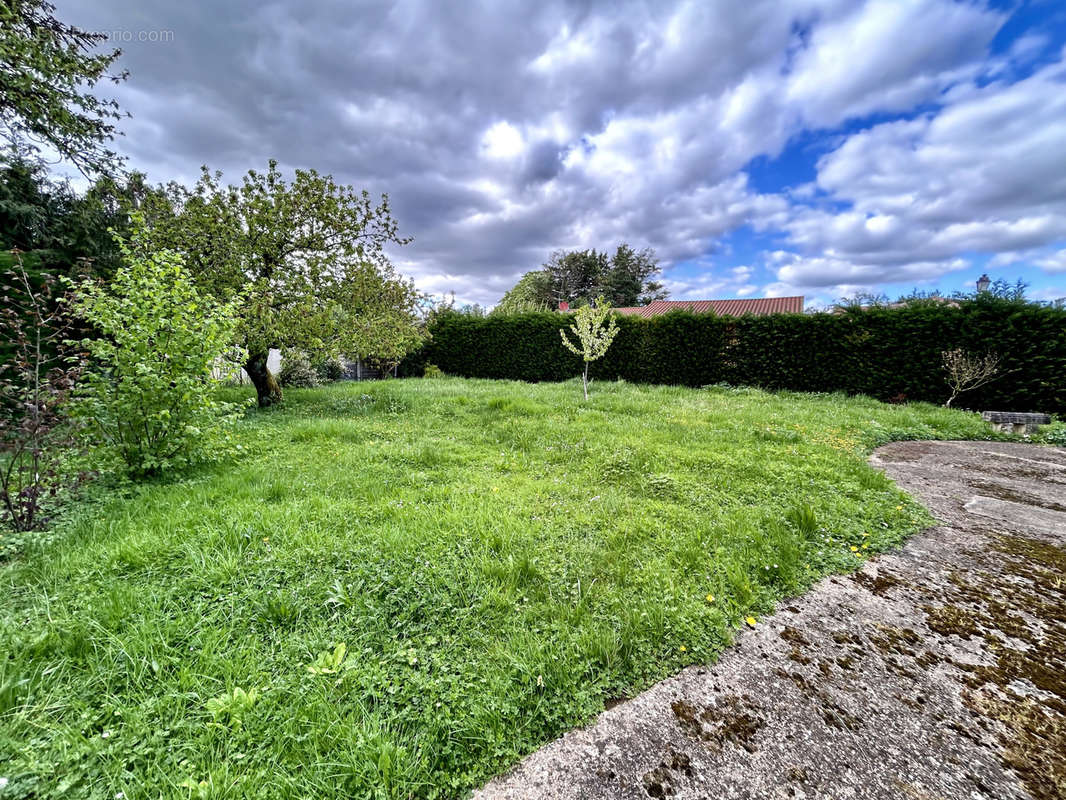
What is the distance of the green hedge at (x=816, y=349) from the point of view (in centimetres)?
Result: 794

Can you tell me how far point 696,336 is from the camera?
458 inches

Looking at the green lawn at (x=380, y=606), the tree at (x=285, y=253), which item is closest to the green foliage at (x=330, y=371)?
the tree at (x=285, y=253)

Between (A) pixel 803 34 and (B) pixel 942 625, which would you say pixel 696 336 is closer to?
(A) pixel 803 34

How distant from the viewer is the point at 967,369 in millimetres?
8023

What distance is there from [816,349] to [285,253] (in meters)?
13.4

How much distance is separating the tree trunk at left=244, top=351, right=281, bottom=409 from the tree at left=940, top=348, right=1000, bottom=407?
15228mm

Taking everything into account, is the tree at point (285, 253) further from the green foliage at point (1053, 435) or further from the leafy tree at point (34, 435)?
the green foliage at point (1053, 435)

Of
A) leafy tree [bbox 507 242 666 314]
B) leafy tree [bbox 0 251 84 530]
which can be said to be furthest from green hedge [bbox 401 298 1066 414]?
leafy tree [bbox 507 242 666 314]

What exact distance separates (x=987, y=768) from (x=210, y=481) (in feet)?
18.2

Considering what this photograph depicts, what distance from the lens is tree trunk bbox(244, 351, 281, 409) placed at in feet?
27.4

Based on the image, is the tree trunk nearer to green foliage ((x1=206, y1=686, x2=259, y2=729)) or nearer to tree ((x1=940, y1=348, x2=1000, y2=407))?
green foliage ((x1=206, y1=686, x2=259, y2=729))

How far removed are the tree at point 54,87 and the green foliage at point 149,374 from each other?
19.3ft

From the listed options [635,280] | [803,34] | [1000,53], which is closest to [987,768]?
[1000,53]

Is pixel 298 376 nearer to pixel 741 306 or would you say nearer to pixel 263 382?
pixel 263 382
